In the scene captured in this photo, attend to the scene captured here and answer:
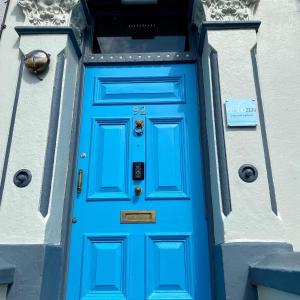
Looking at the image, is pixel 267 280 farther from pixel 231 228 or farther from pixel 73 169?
pixel 73 169

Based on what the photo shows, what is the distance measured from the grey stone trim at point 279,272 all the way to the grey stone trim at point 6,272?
1.65 meters

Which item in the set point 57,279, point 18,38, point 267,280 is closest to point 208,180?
point 267,280

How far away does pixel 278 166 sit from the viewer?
2732 mm

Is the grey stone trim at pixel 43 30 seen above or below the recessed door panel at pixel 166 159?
above

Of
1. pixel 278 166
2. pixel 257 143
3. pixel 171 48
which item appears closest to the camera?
pixel 257 143

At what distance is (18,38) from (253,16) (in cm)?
227

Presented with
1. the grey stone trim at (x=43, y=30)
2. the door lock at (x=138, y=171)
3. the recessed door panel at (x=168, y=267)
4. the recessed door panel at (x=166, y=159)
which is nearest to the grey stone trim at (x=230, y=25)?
the recessed door panel at (x=166, y=159)

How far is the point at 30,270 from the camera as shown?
7.33ft

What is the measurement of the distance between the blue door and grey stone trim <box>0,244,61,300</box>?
332 mm

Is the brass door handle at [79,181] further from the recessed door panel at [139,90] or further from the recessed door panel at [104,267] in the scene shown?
the recessed door panel at [139,90]

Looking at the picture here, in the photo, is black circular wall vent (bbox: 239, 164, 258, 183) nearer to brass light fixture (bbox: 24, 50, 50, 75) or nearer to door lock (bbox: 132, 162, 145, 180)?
door lock (bbox: 132, 162, 145, 180)

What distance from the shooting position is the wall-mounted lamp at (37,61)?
2744 millimetres

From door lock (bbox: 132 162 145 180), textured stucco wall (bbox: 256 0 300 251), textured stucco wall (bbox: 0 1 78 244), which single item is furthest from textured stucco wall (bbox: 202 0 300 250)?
textured stucco wall (bbox: 0 1 78 244)

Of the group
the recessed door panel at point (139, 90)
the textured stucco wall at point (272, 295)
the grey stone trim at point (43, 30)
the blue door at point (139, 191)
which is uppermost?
the grey stone trim at point (43, 30)
